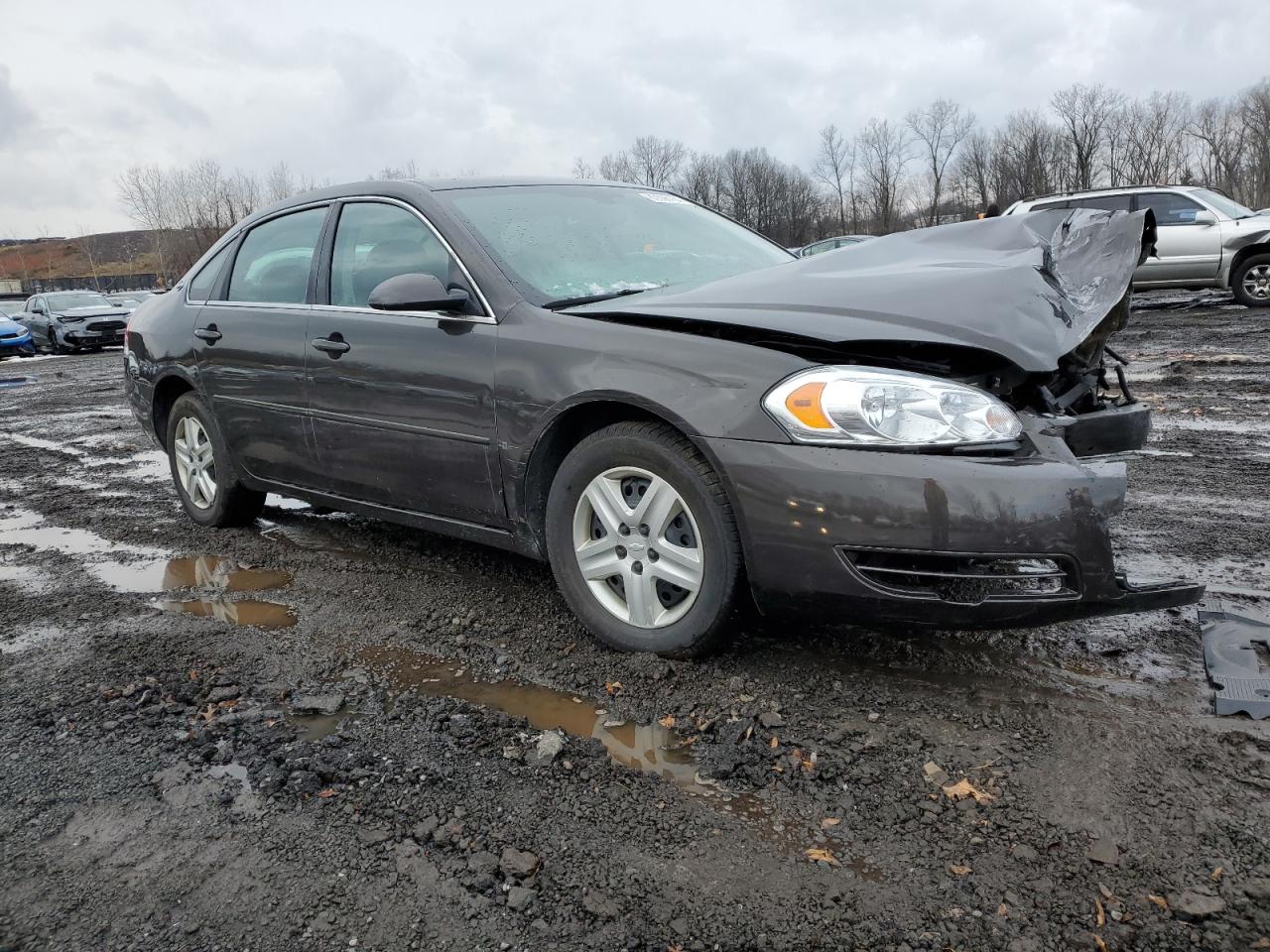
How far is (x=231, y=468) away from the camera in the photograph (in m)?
4.79

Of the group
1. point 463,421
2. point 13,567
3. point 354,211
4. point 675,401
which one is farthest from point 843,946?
point 13,567

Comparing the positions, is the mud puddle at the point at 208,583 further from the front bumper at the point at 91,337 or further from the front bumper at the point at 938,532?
the front bumper at the point at 91,337

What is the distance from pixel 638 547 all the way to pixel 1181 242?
13.9m

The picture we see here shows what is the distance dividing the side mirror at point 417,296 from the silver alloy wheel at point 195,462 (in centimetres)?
206

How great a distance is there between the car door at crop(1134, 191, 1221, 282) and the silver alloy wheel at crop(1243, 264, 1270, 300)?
16.0 inches

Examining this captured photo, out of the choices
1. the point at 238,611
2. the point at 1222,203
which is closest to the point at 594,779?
the point at 238,611

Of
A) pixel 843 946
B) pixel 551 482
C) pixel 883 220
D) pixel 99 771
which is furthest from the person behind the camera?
pixel 883 220

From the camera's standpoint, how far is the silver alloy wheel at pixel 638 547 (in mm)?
2941

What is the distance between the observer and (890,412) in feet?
8.55

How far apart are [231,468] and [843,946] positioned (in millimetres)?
3915

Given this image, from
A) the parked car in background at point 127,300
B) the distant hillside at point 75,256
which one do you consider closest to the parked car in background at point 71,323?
the parked car in background at point 127,300

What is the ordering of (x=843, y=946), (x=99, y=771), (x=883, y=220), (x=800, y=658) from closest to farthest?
(x=843, y=946) < (x=99, y=771) < (x=800, y=658) < (x=883, y=220)

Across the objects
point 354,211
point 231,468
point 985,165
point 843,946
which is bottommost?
point 843,946

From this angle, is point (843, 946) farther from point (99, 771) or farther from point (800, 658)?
point (99, 771)
